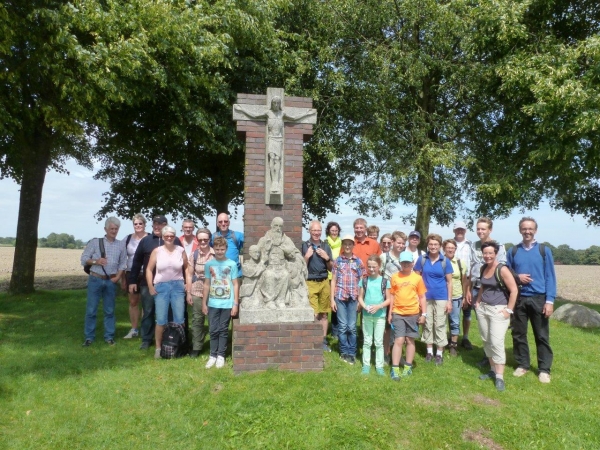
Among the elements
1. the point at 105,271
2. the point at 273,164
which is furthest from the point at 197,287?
the point at 273,164

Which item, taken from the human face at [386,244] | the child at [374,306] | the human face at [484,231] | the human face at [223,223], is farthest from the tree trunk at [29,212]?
the human face at [484,231]

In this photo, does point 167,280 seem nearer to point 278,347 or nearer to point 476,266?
point 278,347

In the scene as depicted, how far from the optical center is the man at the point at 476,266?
19.8ft

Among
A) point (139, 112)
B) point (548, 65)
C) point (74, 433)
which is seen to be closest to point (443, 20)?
point (548, 65)

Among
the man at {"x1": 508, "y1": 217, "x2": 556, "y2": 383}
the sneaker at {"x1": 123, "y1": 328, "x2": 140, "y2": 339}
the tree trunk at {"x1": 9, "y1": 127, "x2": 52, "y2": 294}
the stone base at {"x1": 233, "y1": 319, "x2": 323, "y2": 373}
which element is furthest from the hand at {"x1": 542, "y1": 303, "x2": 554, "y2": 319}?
the tree trunk at {"x1": 9, "y1": 127, "x2": 52, "y2": 294}

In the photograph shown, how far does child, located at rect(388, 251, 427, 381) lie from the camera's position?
545 centimetres

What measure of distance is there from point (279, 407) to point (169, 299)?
2386mm

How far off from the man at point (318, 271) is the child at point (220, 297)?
118 centimetres

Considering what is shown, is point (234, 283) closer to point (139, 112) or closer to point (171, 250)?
point (171, 250)

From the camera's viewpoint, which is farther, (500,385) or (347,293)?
(347,293)

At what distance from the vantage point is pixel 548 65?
979 cm

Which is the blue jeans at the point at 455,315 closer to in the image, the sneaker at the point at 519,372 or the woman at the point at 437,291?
the woman at the point at 437,291

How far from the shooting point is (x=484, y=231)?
19.7ft

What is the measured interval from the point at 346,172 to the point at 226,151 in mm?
4177
